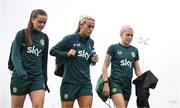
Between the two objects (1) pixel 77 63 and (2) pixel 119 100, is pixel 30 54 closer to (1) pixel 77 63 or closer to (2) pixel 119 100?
(1) pixel 77 63

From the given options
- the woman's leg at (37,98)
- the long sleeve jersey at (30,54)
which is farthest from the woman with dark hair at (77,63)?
the woman's leg at (37,98)

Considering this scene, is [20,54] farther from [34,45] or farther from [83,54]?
[83,54]

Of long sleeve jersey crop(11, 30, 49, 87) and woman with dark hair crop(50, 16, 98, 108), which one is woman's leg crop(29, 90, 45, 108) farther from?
woman with dark hair crop(50, 16, 98, 108)

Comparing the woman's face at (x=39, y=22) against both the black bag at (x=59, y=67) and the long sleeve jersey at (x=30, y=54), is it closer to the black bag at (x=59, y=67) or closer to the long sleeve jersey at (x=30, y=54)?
the long sleeve jersey at (x=30, y=54)

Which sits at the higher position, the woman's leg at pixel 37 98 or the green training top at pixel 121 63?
the green training top at pixel 121 63

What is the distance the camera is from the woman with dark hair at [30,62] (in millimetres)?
8109

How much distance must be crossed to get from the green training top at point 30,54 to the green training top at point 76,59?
1.05 feet

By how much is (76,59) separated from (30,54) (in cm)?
79

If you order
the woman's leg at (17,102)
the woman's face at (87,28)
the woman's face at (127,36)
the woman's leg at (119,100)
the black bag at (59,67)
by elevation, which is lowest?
the woman's leg at (119,100)

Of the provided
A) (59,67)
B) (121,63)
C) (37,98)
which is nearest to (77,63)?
(59,67)

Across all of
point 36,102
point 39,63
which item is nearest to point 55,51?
point 39,63

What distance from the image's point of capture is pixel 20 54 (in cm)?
820

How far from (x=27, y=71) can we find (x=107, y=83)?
1.70 meters

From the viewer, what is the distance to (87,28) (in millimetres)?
8516
